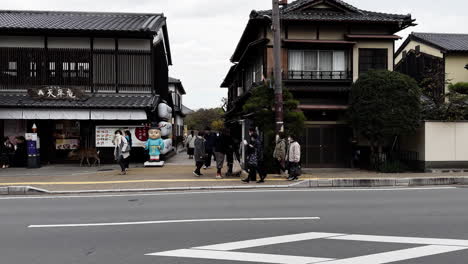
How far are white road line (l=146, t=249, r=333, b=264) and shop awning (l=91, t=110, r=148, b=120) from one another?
13.3m

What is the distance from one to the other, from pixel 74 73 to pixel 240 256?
17274 millimetres

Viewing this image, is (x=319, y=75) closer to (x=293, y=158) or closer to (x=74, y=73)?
(x=293, y=158)

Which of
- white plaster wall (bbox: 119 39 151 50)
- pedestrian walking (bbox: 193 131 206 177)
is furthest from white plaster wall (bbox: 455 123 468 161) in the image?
white plaster wall (bbox: 119 39 151 50)

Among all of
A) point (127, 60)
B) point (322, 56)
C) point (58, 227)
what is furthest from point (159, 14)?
point (58, 227)

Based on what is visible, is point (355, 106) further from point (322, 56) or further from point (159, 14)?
point (159, 14)

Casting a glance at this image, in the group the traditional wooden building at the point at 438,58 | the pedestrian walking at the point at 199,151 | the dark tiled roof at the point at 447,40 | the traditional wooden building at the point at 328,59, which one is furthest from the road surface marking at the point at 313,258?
the dark tiled roof at the point at 447,40

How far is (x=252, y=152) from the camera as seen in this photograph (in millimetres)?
12992

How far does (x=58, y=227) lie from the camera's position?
284 inches

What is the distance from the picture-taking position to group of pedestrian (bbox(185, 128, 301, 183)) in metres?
13.1

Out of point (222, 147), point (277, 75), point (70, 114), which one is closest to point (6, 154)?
point (70, 114)

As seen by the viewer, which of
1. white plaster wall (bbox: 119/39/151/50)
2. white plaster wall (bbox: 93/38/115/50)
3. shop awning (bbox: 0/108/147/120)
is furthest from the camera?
white plaster wall (bbox: 119/39/151/50)

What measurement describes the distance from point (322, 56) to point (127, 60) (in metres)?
9.94

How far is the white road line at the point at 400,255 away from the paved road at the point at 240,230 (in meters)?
0.01

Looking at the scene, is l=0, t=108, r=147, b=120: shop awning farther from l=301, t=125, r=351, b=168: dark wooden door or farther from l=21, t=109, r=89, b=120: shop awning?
l=301, t=125, r=351, b=168: dark wooden door
